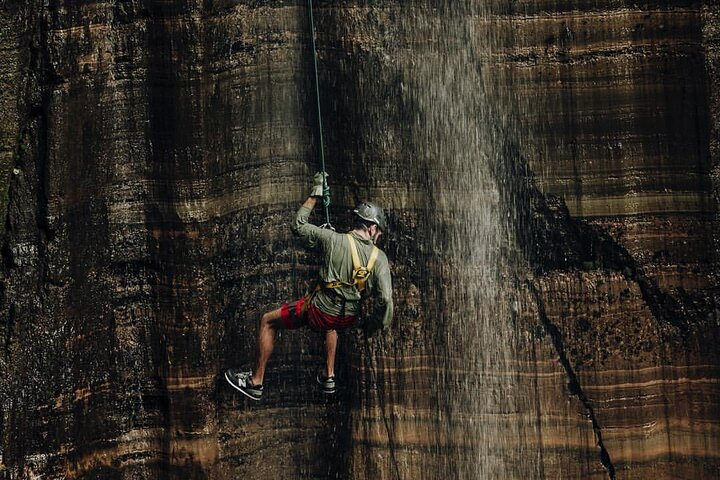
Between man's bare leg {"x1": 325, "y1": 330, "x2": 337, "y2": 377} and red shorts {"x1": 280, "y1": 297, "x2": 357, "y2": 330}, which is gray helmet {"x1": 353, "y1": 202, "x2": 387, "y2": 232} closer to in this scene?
red shorts {"x1": 280, "y1": 297, "x2": 357, "y2": 330}

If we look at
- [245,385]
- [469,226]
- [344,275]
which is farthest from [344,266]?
[469,226]

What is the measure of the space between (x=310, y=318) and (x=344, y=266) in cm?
50

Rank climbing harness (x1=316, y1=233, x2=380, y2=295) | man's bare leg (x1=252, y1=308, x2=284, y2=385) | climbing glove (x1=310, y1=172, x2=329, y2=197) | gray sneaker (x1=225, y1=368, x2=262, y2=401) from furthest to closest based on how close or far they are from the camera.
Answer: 1. gray sneaker (x1=225, y1=368, x2=262, y2=401)
2. man's bare leg (x1=252, y1=308, x2=284, y2=385)
3. climbing harness (x1=316, y1=233, x2=380, y2=295)
4. climbing glove (x1=310, y1=172, x2=329, y2=197)

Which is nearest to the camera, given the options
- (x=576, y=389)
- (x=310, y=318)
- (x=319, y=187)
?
(x=319, y=187)

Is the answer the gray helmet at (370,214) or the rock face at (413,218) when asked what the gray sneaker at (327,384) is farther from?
the gray helmet at (370,214)

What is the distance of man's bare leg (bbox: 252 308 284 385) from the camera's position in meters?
8.55

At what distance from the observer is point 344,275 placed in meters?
8.11

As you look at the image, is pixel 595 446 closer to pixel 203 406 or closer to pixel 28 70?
pixel 203 406

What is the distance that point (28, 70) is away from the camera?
31.0 ft

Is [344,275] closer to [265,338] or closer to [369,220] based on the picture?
[369,220]

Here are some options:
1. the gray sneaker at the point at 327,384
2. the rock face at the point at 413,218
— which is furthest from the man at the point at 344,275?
the rock face at the point at 413,218

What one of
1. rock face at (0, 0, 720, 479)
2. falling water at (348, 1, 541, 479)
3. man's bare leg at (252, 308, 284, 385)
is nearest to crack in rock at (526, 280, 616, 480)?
rock face at (0, 0, 720, 479)

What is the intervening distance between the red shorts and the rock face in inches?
34.0

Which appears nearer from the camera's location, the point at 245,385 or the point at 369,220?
the point at 369,220
